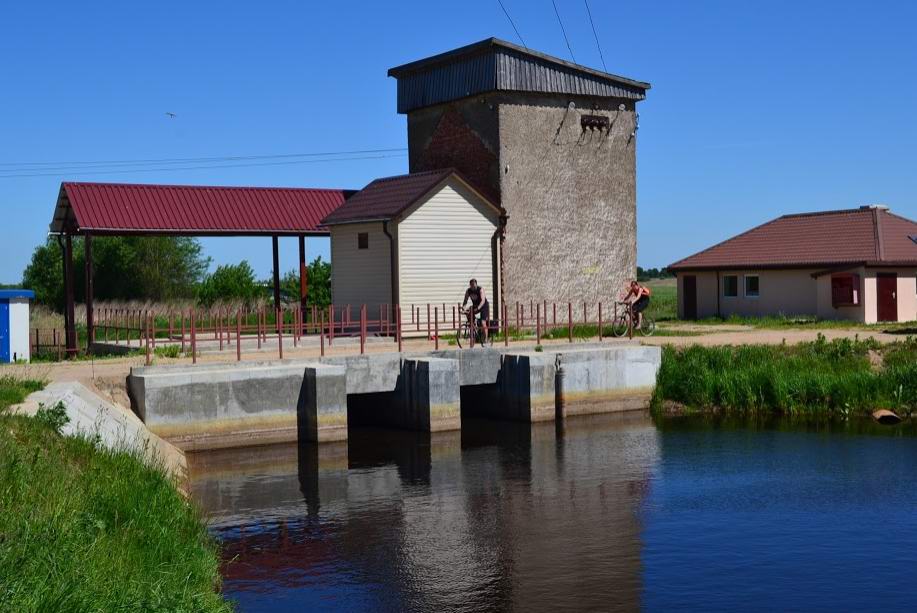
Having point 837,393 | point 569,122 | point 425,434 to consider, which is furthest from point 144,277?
point 837,393

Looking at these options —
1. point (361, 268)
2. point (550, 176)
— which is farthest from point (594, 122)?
point (361, 268)

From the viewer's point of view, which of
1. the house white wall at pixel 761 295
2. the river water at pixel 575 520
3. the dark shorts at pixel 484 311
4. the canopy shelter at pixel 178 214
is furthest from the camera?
the house white wall at pixel 761 295

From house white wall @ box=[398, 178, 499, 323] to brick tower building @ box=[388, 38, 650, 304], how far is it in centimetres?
78

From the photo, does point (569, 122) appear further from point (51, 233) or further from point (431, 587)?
point (431, 587)

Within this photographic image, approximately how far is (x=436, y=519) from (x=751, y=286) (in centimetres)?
2827

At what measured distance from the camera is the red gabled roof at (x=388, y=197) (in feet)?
104

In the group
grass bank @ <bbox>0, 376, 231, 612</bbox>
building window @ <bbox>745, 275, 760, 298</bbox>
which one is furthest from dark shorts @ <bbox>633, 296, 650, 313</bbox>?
grass bank @ <bbox>0, 376, 231, 612</bbox>

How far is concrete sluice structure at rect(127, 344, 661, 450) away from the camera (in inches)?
883

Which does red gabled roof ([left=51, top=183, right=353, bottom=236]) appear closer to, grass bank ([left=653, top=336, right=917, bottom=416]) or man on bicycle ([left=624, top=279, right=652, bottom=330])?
man on bicycle ([left=624, top=279, right=652, bottom=330])

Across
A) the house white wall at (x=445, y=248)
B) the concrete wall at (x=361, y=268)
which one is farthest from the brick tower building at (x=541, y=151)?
the concrete wall at (x=361, y=268)

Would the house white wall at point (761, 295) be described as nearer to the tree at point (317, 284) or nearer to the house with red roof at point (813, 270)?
the house with red roof at point (813, 270)

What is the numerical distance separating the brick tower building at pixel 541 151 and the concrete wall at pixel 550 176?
0.10 feet

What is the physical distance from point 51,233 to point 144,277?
27.2 metres

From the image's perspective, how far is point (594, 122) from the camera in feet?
116
